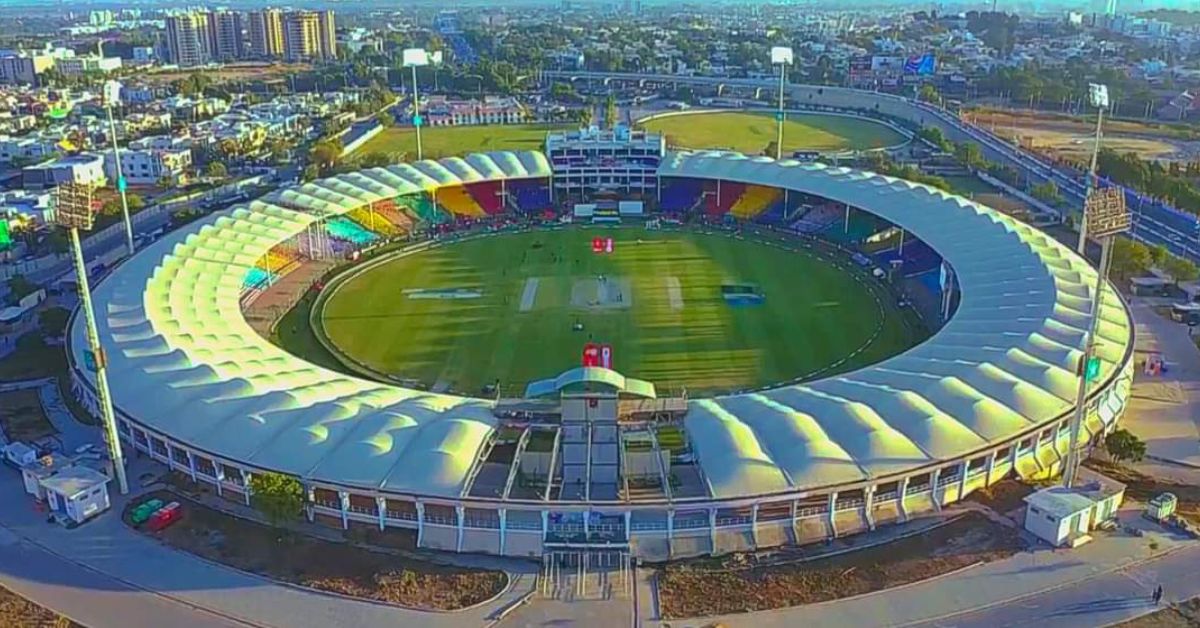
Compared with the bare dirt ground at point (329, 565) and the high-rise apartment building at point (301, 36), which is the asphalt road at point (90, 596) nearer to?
the bare dirt ground at point (329, 565)

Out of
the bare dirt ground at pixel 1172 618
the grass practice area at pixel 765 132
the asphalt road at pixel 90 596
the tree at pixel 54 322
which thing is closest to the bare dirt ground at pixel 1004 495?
the bare dirt ground at pixel 1172 618

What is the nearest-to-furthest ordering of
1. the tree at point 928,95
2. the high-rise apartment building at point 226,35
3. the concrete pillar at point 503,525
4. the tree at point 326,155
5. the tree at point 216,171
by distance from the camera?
the concrete pillar at point 503,525 → the tree at point 216,171 → the tree at point 326,155 → the tree at point 928,95 → the high-rise apartment building at point 226,35

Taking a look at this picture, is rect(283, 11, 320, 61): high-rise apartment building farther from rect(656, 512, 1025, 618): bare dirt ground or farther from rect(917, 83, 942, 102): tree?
rect(656, 512, 1025, 618): bare dirt ground

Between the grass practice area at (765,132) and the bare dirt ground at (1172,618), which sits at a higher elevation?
the grass practice area at (765,132)

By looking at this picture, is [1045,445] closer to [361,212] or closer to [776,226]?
[776,226]

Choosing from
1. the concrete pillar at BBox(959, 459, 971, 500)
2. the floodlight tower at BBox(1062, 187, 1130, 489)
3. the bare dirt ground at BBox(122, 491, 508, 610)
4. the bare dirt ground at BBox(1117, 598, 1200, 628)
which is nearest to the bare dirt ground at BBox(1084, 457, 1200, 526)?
the floodlight tower at BBox(1062, 187, 1130, 489)

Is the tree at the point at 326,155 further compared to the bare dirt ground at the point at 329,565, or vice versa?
the tree at the point at 326,155
